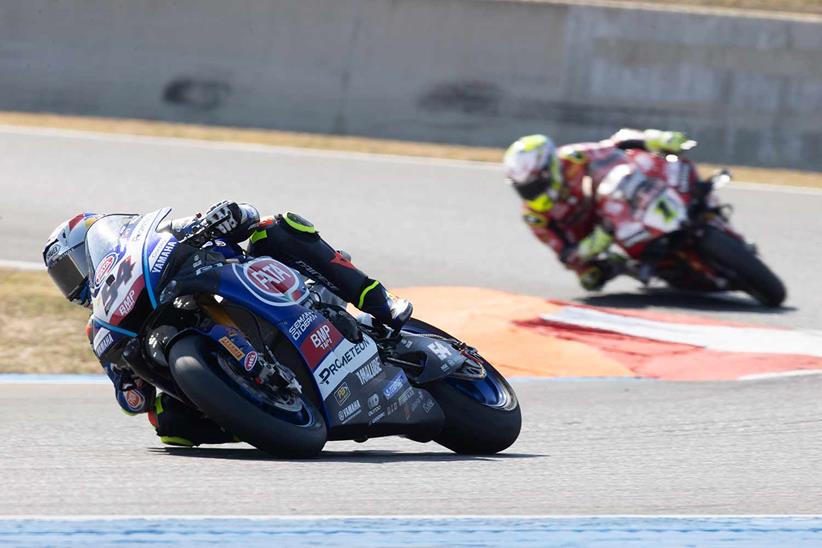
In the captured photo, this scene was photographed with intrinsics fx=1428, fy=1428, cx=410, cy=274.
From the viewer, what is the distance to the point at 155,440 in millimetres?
5863

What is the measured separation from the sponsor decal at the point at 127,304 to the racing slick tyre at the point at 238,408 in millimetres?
296

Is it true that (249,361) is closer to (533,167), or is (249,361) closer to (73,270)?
(73,270)

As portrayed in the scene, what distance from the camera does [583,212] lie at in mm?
9688

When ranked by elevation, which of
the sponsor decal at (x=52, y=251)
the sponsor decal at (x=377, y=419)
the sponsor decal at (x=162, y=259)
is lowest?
the sponsor decal at (x=377, y=419)

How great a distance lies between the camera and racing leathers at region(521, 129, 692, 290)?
957cm

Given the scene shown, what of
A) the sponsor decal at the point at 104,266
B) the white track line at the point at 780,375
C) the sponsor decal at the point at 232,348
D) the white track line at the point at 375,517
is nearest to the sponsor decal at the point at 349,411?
the sponsor decal at the point at 232,348

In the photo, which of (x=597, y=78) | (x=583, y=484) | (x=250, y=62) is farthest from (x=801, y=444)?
(x=250, y=62)

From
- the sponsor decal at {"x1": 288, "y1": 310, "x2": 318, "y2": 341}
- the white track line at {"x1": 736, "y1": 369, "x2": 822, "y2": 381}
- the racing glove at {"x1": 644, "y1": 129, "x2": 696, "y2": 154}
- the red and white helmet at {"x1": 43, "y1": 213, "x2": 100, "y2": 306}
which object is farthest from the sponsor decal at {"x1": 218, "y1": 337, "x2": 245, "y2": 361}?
the racing glove at {"x1": 644, "y1": 129, "x2": 696, "y2": 154}

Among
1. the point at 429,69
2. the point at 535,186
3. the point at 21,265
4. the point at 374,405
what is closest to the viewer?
the point at 374,405

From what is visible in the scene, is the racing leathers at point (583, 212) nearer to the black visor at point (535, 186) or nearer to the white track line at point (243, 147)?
the black visor at point (535, 186)

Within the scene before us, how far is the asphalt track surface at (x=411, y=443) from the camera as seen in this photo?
13.5 ft

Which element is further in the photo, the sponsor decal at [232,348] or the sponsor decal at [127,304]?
the sponsor decal at [127,304]

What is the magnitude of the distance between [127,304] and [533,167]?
487 centimetres

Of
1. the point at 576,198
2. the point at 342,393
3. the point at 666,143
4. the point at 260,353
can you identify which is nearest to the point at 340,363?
the point at 342,393
